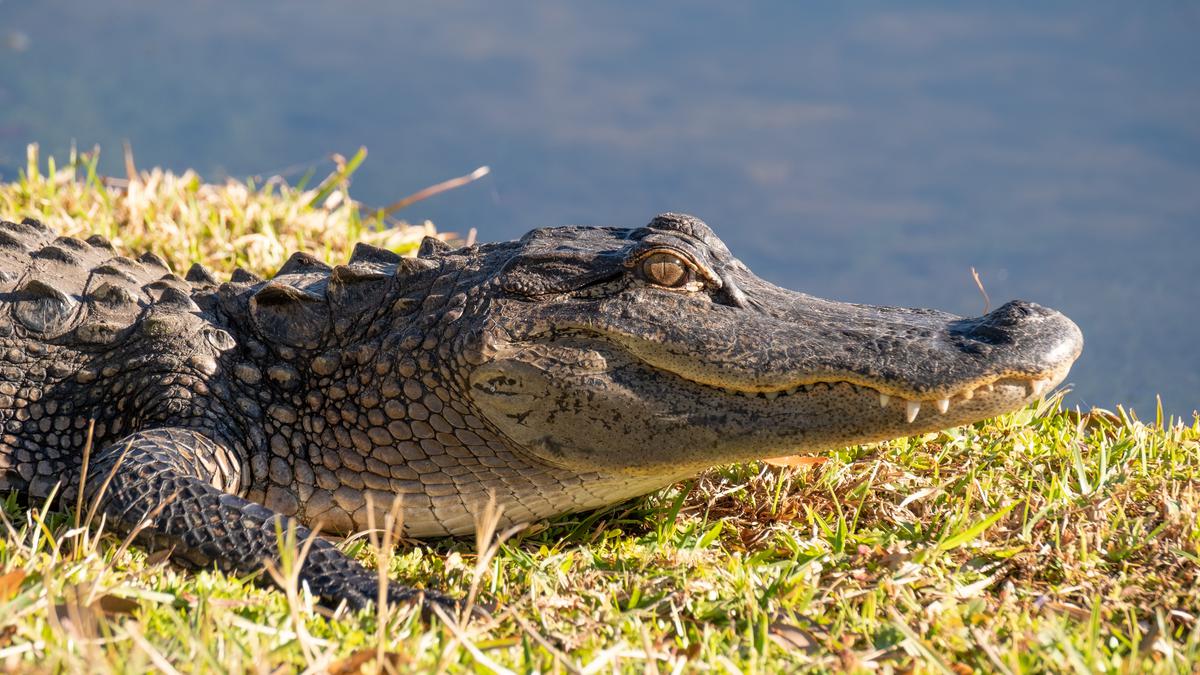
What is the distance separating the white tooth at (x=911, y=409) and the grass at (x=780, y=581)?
329 millimetres

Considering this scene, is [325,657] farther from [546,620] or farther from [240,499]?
[240,499]

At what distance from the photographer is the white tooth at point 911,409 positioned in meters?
2.87

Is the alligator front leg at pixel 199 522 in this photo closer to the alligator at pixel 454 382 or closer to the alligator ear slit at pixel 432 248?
the alligator at pixel 454 382

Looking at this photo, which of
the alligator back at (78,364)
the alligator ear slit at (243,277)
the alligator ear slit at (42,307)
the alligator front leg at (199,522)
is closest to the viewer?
the alligator front leg at (199,522)

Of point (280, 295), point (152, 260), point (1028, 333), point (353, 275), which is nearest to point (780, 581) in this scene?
point (1028, 333)

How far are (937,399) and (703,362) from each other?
0.58 meters

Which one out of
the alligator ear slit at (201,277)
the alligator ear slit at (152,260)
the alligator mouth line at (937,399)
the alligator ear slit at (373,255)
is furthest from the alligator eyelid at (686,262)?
the alligator ear slit at (152,260)

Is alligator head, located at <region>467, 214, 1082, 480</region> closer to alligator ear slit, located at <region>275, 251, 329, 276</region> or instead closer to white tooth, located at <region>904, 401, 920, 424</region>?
white tooth, located at <region>904, 401, 920, 424</region>

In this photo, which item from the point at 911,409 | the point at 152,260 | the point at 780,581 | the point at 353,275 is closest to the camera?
the point at 780,581

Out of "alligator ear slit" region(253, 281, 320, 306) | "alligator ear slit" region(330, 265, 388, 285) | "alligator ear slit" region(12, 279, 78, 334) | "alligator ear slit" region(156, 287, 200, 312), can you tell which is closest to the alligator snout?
"alligator ear slit" region(330, 265, 388, 285)

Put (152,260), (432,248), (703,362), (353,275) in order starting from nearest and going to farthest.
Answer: (703,362) → (353,275) → (432,248) → (152,260)

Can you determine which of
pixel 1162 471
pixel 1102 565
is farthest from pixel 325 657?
pixel 1162 471

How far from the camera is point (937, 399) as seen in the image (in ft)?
9.32

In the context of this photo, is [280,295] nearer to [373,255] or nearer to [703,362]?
[373,255]
